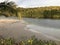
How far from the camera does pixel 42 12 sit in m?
3.15

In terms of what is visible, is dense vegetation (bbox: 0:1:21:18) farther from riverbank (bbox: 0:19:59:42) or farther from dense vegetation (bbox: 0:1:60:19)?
riverbank (bbox: 0:19:59:42)

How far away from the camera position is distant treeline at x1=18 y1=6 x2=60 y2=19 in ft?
10.2

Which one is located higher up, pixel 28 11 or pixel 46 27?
pixel 28 11

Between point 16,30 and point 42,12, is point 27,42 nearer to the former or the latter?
point 16,30

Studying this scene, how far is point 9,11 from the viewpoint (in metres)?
3.24

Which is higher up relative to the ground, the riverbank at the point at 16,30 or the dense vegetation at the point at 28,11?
the dense vegetation at the point at 28,11

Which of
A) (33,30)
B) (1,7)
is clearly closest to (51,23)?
(33,30)

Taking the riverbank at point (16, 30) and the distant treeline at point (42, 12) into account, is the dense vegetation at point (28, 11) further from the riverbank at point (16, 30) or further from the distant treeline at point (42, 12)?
the riverbank at point (16, 30)

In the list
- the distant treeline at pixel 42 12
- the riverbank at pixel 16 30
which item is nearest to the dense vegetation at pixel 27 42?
the riverbank at pixel 16 30

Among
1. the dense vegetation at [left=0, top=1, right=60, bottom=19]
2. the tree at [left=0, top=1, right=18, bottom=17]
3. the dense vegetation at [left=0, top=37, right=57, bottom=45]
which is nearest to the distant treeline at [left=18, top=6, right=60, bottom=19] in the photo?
the dense vegetation at [left=0, top=1, right=60, bottom=19]

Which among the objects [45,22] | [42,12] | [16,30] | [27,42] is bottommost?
[27,42]

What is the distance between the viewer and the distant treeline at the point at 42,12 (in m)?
3.12

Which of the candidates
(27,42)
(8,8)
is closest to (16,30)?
(27,42)

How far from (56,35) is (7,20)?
724 millimetres
